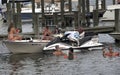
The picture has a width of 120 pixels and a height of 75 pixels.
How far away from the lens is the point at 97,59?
1501 inches

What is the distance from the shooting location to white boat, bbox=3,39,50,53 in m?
41.4

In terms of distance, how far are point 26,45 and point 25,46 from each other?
0.41 ft

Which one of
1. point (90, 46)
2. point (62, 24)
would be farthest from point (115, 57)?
point (62, 24)

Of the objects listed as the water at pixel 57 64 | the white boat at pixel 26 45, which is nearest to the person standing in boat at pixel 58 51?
the water at pixel 57 64

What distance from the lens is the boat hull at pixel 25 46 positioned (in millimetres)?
41438

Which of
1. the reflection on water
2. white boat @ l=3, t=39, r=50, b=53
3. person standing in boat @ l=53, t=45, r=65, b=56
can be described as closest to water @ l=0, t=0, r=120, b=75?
the reflection on water

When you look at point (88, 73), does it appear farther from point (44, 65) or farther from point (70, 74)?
point (44, 65)

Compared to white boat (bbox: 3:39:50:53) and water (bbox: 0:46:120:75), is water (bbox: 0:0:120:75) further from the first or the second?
white boat (bbox: 3:39:50:53)

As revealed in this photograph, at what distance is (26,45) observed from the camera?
4147 centimetres

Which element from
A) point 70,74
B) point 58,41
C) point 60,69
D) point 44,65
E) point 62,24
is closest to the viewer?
point 70,74

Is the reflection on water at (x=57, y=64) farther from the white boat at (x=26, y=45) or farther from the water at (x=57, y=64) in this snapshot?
the white boat at (x=26, y=45)

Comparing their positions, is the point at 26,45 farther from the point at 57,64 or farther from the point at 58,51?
the point at 57,64

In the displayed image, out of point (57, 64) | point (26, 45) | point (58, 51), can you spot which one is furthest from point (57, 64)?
point (26, 45)

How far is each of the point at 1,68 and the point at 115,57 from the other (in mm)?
8324
